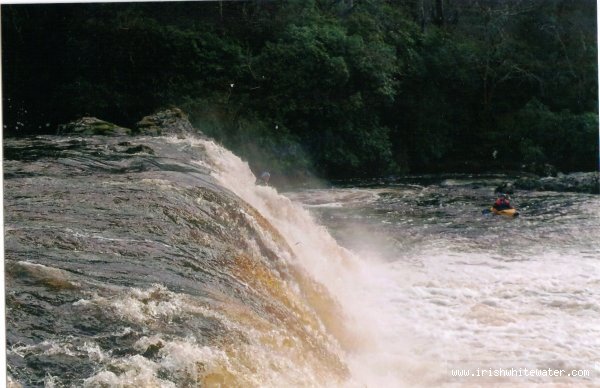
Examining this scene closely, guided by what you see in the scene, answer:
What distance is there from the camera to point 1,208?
294 cm

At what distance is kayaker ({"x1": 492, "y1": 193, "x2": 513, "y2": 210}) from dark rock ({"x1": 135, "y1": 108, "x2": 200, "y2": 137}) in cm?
162

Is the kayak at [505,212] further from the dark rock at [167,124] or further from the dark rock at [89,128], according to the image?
the dark rock at [89,128]

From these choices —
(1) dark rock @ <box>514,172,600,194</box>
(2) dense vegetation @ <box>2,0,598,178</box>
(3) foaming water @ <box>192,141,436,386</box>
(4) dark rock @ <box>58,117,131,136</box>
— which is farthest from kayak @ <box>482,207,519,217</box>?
(4) dark rock @ <box>58,117,131,136</box>

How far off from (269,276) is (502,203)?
1340mm

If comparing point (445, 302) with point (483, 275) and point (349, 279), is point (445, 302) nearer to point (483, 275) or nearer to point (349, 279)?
point (483, 275)

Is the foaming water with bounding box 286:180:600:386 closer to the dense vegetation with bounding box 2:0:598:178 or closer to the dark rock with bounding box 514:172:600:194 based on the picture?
the dark rock with bounding box 514:172:600:194

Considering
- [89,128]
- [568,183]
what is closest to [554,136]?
[568,183]

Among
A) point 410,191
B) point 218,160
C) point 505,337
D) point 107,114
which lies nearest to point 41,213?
point 107,114

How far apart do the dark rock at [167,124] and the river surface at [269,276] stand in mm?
61

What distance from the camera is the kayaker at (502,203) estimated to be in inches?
132

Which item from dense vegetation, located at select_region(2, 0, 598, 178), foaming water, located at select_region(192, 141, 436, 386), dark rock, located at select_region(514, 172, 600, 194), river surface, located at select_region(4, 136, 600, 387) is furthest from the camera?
dark rock, located at select_region(514, 172, 600, 194)

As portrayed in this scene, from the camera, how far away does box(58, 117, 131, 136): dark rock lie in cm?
339

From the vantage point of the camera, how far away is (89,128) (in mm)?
3445

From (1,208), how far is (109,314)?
41.0 inches
